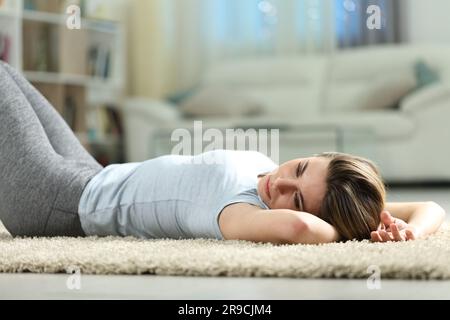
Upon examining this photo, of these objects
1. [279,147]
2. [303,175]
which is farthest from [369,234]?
[279,147]

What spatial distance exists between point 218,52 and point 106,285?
482 centimetres

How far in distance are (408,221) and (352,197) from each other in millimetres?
309

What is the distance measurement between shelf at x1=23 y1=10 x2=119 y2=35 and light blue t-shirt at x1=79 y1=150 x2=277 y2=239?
3.16 meters

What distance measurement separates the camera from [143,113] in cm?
507

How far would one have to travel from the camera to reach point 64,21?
16.6ft

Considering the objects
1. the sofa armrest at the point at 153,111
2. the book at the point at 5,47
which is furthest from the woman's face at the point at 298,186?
the sofa armrest at the point at 153,111

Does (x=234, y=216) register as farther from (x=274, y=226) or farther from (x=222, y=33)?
(x=222, y=33)

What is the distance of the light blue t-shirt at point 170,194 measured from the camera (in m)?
1.70

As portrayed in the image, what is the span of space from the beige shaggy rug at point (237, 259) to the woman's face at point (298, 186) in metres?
0.11

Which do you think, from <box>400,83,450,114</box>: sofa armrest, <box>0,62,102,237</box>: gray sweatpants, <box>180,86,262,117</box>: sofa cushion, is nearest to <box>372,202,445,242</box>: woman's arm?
<box>0,62,102,237</box>: gray sweatpants

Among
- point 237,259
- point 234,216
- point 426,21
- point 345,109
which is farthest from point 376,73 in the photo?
point 237,259

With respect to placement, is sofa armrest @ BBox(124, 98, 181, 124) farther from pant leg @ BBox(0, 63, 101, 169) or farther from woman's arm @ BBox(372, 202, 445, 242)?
woman's arm @ BBox(372, 202, 445, 242)

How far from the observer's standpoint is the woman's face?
5.18 ft

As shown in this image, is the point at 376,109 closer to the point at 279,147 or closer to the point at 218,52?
the point at 279,147
